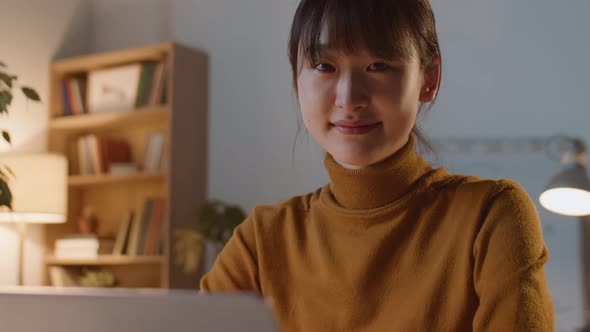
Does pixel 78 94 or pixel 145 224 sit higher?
pixel 78 94

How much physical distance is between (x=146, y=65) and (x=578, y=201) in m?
2.64

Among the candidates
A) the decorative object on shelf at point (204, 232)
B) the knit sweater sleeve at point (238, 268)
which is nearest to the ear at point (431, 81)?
the knit sweater sleeve at point (238, 268)

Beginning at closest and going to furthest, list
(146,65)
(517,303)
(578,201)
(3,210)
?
(517,303)
(578,201)
(3,210)
(146,65)

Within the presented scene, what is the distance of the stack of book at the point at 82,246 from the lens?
4.28 m

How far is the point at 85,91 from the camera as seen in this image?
15.4 ft

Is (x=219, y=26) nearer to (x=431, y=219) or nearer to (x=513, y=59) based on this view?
(x=513, y=59)

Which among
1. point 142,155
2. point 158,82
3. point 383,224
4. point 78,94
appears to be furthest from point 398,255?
point 78,94

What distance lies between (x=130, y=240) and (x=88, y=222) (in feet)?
1.43

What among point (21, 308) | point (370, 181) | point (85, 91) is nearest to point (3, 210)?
point (85, 91)

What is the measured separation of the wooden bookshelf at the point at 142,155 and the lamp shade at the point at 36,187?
0.39 m

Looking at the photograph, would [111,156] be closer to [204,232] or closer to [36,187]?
[36,187]

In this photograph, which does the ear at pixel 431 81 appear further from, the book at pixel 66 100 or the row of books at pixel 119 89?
the book at pixel 66 100

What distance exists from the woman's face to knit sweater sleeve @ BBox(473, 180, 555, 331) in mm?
154

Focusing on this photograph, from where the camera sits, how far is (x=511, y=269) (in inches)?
32.1
